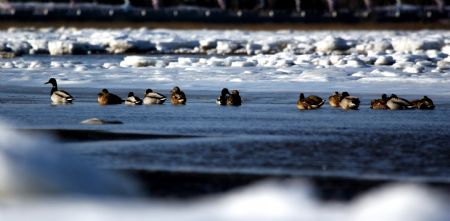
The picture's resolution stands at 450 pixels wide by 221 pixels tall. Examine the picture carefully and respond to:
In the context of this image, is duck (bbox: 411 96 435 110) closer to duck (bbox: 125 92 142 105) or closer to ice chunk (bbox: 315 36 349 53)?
duck (bbox: 125 92 142 105)

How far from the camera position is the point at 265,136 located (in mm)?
13945

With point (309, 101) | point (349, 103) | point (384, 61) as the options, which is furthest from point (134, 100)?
point (384, 61)

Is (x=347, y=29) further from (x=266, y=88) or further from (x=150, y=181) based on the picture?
(x=150, y=181)

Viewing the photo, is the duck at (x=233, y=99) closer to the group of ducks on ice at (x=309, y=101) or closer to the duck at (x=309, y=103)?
the group of ducks on ice at (x=309, y=101)

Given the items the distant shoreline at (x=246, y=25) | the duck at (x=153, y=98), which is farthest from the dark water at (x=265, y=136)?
the distant shoreline at (x=246, y=25)

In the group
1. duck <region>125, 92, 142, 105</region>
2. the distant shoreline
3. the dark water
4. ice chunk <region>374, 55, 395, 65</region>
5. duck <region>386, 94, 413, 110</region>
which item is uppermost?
the distant shoreline

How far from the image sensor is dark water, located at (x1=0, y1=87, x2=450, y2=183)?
11.4 metres

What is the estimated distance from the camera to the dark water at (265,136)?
37.3 ft

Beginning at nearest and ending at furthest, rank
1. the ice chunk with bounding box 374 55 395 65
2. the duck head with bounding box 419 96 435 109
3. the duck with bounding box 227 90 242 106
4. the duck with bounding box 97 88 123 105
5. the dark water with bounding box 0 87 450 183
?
the dark water with bounding box 0 87 450 183 < the duck head with bounding box 419 96 435 109 < the duck with bounding box 227 90 242 106 < the duck with bounding box 97 88 123 105 < the ice chunk with bounding box 374 55 395 65

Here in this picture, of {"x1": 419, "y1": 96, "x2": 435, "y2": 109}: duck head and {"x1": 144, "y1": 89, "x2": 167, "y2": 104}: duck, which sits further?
{"x1": 144, "y1": 89, "x2": 167, "y2": 104}: duck

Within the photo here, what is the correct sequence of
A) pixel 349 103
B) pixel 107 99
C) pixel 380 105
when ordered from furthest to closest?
pixel 107 99 < pixel 380 105 < pixel 349 103

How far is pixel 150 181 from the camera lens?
1027cm

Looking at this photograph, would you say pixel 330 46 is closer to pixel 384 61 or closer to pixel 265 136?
pixel 384 61

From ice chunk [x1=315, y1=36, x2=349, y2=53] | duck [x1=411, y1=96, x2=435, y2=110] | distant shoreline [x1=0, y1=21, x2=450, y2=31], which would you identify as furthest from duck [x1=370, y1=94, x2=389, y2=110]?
distant shoreline [x1=0, y1=21, x2=450, y2=31]
